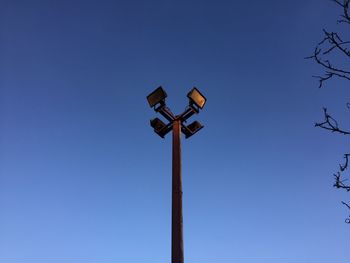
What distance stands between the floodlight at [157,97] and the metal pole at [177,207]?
2.07 ft

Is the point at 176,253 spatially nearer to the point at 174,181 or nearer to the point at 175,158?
the point at 174,181

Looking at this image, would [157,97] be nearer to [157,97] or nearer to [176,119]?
[157,97]

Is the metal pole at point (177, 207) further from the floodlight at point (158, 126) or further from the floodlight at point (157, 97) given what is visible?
the floodlight at point (157, 97)

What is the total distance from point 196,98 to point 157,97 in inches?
27.6

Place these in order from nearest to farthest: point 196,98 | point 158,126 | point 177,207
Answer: point 177,207
point 158,126
point 196,98

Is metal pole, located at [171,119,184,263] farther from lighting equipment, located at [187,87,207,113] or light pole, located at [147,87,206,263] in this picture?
lighting equipment, located at [187,87,207,113]

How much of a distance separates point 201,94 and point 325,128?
13.1 ft

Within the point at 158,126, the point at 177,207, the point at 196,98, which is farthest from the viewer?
the point at 196,98

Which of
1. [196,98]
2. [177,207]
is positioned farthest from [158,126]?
[177,207]

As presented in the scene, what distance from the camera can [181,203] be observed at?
628 centimetres

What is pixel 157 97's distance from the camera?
755 centimetres

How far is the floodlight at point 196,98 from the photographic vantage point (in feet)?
25.0

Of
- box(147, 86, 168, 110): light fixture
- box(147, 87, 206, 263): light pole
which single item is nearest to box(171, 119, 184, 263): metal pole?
box(147, 87, 206, 263): light pole

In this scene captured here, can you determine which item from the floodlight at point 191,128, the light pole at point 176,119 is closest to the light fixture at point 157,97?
the light pole at point 176,119
